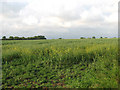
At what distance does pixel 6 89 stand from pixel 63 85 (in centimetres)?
195

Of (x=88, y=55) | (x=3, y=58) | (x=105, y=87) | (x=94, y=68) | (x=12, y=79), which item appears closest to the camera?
(x=105, y=87)

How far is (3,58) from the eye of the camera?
6.62 meters

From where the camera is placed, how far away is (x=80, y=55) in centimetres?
617

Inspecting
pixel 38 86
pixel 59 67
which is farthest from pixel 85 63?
pixel 38 86

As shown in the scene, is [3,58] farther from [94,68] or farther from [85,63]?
[94,68]

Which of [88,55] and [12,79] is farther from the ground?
[88,55]

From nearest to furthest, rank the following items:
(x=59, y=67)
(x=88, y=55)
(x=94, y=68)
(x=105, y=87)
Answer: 1. (x=105, y=87)
2. (x=94, y=68)
3. (x=59, y=67)
4. (x=88, y=55)

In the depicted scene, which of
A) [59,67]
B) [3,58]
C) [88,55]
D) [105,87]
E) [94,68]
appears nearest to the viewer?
[105,87]

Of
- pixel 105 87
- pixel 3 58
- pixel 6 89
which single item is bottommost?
pixel 6 89

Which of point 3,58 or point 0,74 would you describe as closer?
point 0,74

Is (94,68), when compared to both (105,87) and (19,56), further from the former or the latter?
(19,56)

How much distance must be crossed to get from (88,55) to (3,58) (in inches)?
187

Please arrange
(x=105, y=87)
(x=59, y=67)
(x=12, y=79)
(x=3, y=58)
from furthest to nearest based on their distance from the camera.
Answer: (x=3, y=58)
(x=59, y=67)
(x=12, y=79)
(x=105, y=87)

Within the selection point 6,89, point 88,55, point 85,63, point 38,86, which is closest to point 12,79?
point 6,89
